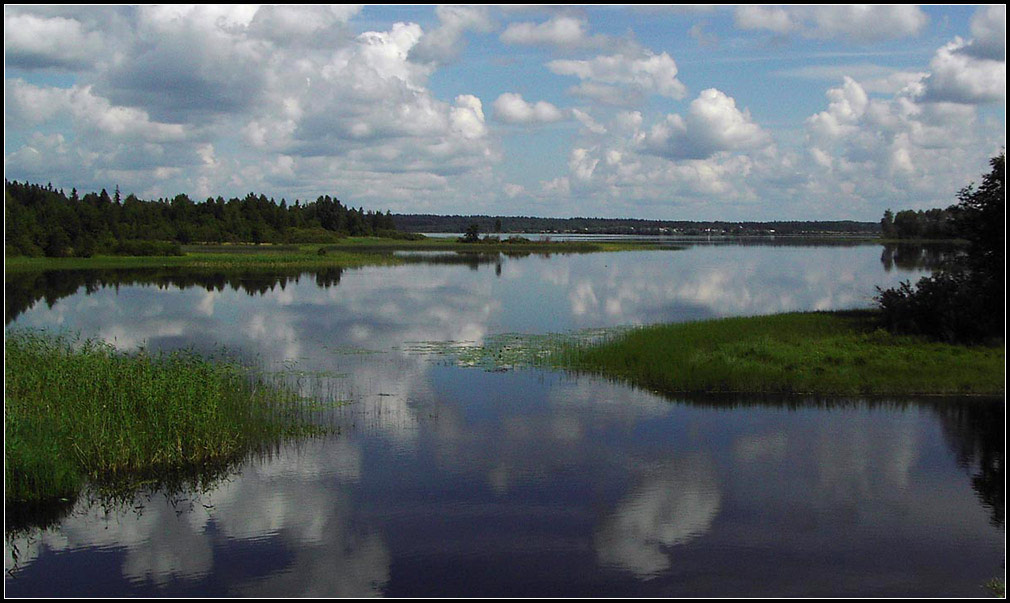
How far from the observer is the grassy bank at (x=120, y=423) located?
50.2 feet

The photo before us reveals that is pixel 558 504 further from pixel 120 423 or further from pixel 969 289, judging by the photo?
pixel 969 289

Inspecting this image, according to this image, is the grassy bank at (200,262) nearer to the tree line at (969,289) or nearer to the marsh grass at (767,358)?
the marsh grass at (767,358)

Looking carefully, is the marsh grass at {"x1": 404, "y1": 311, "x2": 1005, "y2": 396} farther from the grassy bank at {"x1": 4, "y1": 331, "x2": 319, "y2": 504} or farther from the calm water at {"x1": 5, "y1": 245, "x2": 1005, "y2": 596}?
the grassy bank at {"x1": 4, "y1": 331, "x2": 319, "y2": 504}

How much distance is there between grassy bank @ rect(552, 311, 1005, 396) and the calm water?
39.2 inches

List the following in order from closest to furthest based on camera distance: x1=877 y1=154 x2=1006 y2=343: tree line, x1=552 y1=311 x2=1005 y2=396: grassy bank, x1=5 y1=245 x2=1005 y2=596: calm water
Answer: x1=5 y1=245 x2=1005 y2=596: calm water
x1=552 y1=311 x2=1005 y2=396: grassy bank
x1=877 y1=154 x2=1006 y2=343: tree line

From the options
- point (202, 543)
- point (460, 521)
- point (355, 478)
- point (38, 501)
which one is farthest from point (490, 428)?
point (38, 501)

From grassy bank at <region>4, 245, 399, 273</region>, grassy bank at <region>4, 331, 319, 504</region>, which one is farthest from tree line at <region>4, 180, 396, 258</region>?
grassy bank at <region>4, 331, 319, 504</region>

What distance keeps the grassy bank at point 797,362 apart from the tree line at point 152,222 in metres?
50.9

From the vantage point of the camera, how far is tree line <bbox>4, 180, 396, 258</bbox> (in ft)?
276

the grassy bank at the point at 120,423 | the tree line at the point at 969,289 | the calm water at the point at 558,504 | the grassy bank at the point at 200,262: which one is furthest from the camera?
the grassy bank at the point at 200,262

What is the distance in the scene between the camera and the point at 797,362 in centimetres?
2514

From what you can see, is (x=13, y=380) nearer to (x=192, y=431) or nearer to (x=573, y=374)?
(x=192, y=431)

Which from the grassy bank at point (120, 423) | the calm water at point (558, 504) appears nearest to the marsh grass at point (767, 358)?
the calm water at point (558, 504)

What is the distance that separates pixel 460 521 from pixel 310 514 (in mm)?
2713
